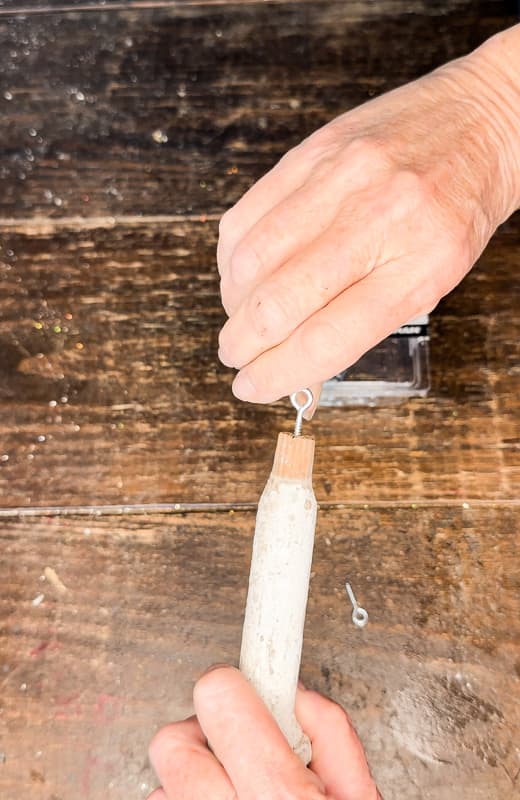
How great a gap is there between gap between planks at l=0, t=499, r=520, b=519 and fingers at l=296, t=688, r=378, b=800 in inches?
6.5

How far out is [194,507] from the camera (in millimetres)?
596

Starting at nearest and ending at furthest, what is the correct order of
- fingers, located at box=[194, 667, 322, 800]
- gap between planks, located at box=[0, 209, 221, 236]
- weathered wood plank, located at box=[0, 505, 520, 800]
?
fingers, located at box=[194, 667, 322, 800], weathered wood plank, located at box=[0, 505, 520, 800], gap between planks, located at box=[0, 209, 221, 236]

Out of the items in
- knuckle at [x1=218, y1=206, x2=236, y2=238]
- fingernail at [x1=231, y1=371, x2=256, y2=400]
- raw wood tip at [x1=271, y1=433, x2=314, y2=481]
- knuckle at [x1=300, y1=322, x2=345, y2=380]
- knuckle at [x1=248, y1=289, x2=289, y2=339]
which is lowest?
raw wood tip at [x1=271, y1=433, x2=314, y2=481]

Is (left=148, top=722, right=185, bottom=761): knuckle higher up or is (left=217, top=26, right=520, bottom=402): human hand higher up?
(left=217, top=26, right=520, bottom=402): human hand

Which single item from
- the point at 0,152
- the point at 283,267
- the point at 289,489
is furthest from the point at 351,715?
the point at 0,152

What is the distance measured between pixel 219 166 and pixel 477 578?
0.45 meters

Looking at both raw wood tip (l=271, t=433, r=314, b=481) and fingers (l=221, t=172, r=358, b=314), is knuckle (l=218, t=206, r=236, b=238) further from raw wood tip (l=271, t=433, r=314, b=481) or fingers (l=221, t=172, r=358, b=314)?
raw wood tip (l=271, t=433, r=314, b=481)

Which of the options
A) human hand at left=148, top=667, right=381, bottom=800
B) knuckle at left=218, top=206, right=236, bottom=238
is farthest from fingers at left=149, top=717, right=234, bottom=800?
knuckle at left=218, top=206, right=236, bottom=238

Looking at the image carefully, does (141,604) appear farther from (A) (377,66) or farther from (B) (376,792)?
(A) (377,66)

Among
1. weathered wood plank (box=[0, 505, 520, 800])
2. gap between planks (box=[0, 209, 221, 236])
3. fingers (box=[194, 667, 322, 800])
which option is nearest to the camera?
fingers (box=[194, 667, 322, 800])

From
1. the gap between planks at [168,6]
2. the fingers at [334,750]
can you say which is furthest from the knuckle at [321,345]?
the gap between planks at [168,6]

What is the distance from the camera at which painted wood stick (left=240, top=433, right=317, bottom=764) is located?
0.42 m

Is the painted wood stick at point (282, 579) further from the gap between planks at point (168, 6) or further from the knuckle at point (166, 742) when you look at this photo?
the gap between planks at point (168, 6)

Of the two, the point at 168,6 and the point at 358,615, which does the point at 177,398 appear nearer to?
the point at 358,615
